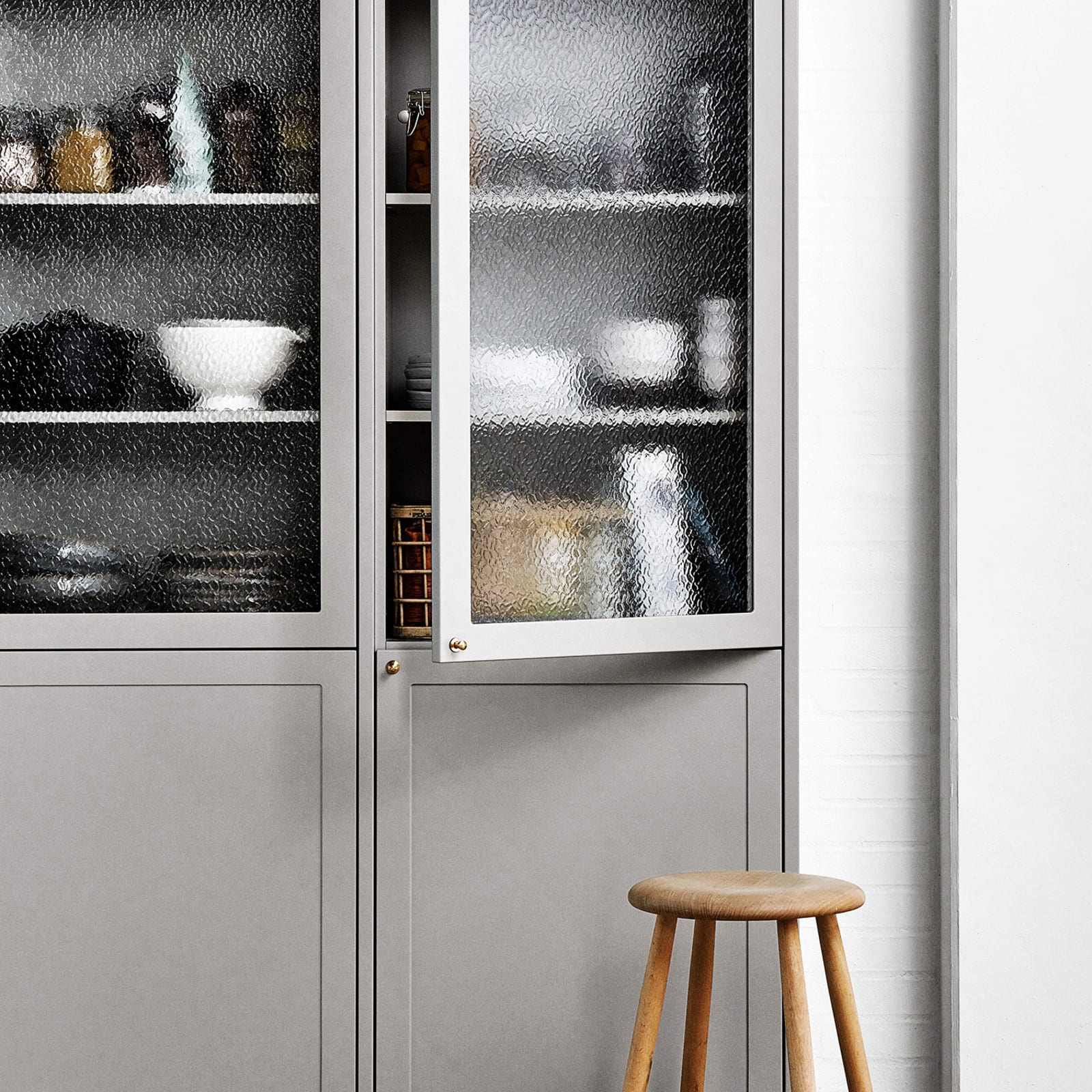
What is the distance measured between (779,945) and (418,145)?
47.9 inches

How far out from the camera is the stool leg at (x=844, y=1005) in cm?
137

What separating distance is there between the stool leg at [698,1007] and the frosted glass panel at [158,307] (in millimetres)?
724

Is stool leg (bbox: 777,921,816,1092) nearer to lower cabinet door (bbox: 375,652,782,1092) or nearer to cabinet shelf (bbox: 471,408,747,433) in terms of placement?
lower cabinet door (bbox: 375,652,782,1092)

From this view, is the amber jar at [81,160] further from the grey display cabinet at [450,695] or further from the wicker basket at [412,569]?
the wicker basket at [412,569]

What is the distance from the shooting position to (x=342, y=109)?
1.47 meters

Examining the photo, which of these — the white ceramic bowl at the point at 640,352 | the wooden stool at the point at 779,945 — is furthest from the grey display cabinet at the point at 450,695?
the wooden stool at the point at 779,945

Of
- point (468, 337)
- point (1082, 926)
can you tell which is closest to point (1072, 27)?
point (468, 337)

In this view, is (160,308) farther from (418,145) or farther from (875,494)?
(875,494)

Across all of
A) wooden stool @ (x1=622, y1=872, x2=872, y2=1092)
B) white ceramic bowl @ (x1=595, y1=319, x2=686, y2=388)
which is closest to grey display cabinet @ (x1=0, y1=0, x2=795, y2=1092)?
white ceramic bowl @ (x1=595, y1=319, x2=686, y2=388)

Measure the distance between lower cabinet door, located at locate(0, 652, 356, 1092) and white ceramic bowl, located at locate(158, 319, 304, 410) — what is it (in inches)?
14.7

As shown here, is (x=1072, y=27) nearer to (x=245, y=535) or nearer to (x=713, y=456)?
(x=713, y=456)

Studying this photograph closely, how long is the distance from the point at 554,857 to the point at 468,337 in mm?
724

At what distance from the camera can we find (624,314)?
149 cm

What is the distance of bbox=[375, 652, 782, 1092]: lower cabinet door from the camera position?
148 cm
